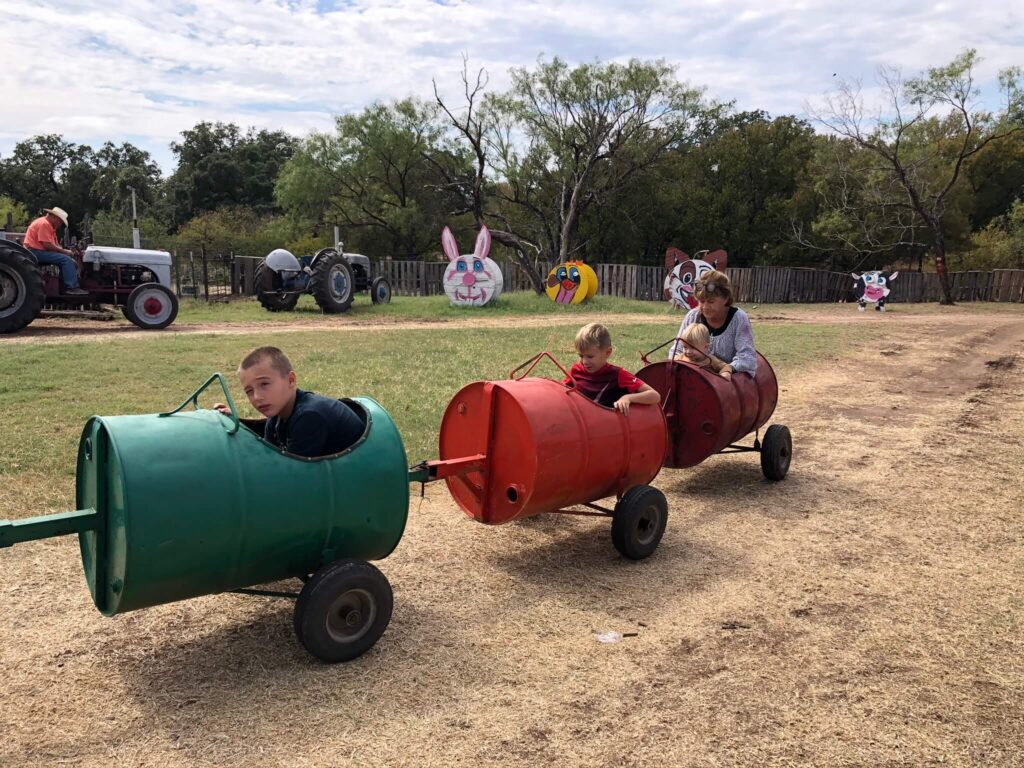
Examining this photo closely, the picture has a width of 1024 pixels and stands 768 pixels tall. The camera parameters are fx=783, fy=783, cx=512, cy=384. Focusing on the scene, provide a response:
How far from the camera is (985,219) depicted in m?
49.3

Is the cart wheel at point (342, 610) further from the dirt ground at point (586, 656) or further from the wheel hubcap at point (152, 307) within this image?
the wheel hubcap at point (152, 307)

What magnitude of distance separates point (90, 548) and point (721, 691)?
2.95m

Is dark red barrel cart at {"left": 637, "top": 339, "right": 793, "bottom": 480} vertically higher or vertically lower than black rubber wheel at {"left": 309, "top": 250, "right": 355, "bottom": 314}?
lower

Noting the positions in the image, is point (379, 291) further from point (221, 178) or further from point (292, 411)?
point (221, 178)

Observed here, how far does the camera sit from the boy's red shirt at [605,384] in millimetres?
5301

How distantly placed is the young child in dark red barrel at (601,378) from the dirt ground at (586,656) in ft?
3.36

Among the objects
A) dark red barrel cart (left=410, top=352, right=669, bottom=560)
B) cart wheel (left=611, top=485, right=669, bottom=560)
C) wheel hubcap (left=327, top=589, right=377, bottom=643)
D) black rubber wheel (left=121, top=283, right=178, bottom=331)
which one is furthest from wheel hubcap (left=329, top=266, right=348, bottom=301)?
wheel hubcap (left=327, top=589, right=377, bottom=643)

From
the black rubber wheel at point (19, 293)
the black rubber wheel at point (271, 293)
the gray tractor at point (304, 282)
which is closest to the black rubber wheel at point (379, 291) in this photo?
the gray tractor at point (304, 282)

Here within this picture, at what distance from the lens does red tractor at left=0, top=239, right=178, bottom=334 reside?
14.2 meters

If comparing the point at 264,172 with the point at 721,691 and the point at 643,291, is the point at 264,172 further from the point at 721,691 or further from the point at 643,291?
the point at 721,691

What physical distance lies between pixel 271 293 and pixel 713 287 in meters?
17.6

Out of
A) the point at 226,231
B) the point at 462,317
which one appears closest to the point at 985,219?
the point at 462,317

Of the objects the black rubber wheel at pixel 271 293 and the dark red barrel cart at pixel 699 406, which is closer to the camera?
the dark red barrel cart at pixel 699 406

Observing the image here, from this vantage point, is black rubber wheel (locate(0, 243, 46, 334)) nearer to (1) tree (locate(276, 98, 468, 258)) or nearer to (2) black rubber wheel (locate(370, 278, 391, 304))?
(2) black rubber wheel (locate(370, 278, 391, 304))
